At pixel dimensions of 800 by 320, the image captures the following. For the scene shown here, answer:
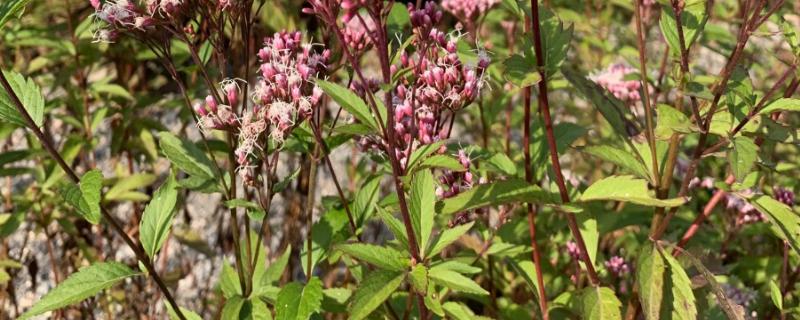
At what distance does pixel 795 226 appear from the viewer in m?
1.96

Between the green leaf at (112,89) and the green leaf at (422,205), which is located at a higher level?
the green leaf at (112,89)

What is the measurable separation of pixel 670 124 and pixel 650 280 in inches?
14.1

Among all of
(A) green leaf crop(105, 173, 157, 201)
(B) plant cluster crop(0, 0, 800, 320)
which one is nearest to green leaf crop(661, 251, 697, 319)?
(B) plant cluster crop(0, 0, 800, 320)

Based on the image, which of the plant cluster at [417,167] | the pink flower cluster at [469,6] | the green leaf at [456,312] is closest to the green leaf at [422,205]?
the plant cluster at [417,167]

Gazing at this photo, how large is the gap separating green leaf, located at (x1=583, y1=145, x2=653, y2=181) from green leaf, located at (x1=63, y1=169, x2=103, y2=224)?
1121mm

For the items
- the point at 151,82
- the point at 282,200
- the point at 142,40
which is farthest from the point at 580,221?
the point at 151,82

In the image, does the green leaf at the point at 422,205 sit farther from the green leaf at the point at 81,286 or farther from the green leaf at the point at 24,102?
the green leaf at the point at 24,102

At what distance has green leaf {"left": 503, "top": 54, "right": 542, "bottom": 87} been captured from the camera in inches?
69.4

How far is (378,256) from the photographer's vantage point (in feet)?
6.11

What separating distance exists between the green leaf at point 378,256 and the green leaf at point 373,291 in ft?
0.08

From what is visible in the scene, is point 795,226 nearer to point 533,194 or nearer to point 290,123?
point 533,194

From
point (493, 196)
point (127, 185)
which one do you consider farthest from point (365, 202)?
point (127, 185)

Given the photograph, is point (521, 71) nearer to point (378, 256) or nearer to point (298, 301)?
point (378, 256)

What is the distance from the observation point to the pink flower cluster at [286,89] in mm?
1890
